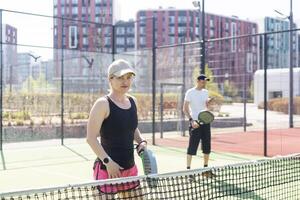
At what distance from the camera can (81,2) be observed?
106438mm

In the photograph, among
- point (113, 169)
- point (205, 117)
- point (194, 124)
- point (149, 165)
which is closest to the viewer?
point (113, 169)

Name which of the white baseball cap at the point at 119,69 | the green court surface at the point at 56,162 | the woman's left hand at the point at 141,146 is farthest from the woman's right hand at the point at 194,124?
the white baseball cap at the point at 119,69

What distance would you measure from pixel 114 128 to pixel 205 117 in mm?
4330

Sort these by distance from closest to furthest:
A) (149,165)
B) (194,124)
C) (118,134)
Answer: (118,134) < (149,165) < (194,124)

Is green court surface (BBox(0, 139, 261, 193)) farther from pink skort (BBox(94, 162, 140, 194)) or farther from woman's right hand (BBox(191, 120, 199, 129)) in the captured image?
pink skort (BBox(94, 162, 140, 194))

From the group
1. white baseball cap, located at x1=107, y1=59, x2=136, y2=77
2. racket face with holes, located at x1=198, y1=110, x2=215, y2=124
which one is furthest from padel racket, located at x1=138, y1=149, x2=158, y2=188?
racket face with holes, located at x1=198, y1=110, x2=215, y2=124

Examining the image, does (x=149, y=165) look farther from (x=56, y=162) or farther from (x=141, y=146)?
(x=56, y=162)

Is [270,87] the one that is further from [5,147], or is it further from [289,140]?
[5,147]

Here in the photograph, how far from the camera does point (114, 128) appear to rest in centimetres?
398

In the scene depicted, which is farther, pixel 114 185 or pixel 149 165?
pixel 149 165

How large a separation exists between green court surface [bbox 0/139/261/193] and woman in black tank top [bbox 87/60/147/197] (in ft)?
13.5

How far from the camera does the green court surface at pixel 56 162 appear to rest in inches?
336

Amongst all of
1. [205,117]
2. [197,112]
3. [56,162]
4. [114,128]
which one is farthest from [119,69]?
[56,162]

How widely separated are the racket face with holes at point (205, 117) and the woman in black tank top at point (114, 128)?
4089mm
